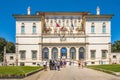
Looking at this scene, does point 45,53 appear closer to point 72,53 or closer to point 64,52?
point 64,52

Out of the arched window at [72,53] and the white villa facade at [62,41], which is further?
the arched window at [72,53]

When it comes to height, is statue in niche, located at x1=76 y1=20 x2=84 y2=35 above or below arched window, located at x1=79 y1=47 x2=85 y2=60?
A: above

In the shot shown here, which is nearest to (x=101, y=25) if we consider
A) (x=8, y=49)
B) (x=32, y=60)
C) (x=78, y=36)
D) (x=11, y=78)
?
(x=78, y=36)

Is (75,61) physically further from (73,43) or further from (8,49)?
(8,49)

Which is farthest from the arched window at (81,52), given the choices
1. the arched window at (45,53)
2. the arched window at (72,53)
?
the arched window at (45,53)

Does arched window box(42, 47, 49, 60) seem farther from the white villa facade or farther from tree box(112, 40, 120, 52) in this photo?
tree box(112, 40, 120, 52)

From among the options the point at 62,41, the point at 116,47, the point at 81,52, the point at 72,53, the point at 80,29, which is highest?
the point at 80,29

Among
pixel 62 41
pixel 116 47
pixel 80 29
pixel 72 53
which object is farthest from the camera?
pixel 116 47

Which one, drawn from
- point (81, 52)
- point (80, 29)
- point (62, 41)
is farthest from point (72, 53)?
point (80, 29)

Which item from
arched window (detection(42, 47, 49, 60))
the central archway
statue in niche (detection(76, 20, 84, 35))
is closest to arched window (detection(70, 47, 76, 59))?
the central archway

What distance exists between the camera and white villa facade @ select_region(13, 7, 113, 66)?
91.4 m

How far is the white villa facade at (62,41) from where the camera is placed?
3597 inches

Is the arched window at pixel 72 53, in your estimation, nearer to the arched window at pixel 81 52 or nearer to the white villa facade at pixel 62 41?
the white villa facade at pixel 62 41

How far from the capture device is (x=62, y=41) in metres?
92.1
